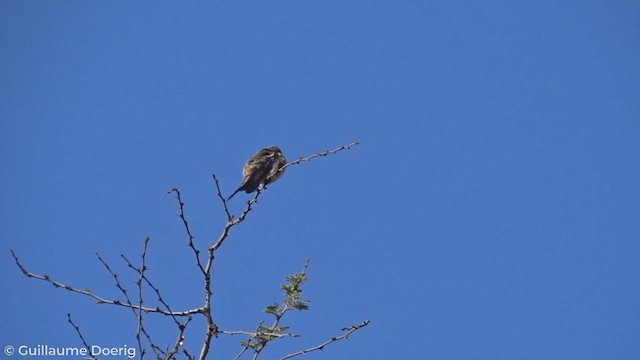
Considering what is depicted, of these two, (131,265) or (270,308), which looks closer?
(131,265)

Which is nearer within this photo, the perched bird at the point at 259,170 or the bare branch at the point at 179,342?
the bare branch at the point at 179,342

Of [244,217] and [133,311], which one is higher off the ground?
[244,217]

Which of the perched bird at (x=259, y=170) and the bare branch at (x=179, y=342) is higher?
the perched bird at (x=259, y=170)

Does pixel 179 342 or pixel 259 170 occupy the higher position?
pixel 259 170

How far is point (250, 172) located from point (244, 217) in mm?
4384

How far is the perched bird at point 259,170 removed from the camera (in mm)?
9453

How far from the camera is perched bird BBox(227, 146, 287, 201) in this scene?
9.45 m

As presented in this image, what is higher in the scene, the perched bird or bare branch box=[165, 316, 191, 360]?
the perched bird

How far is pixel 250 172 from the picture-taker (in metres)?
9.53

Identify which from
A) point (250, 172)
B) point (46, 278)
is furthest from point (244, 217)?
point (250, 172)

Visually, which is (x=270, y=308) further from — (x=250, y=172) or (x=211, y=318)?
(x=250, y=172)

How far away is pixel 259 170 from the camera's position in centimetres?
960

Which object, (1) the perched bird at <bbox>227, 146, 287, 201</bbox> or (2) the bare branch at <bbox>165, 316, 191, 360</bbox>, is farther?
(1) the perched bird at <bbox>227, 146, 287, 201</bbox>

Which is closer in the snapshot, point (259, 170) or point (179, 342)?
point (179, 342)
